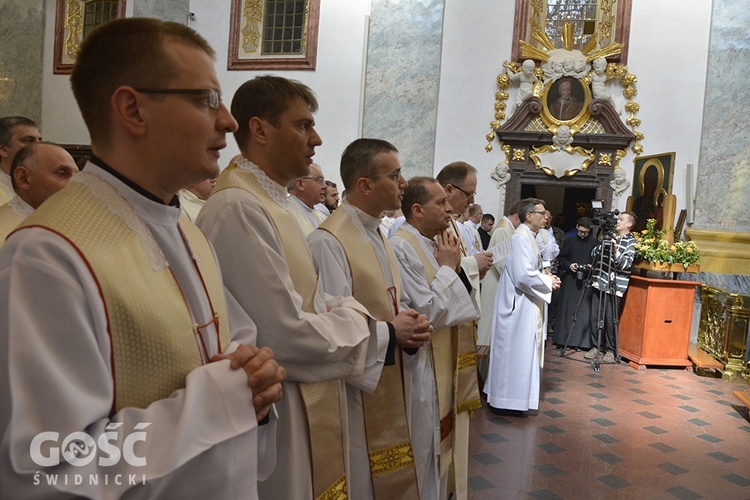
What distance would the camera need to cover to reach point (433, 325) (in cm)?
318

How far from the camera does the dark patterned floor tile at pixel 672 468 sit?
473 cm

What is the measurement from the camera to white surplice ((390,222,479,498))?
10.00ft

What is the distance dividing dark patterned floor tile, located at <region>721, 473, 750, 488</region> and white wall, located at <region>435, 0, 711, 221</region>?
24.3ft

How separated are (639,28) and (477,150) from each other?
3.63 metres

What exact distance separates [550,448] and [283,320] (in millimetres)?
3944

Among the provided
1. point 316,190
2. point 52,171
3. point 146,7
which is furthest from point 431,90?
point 52,171

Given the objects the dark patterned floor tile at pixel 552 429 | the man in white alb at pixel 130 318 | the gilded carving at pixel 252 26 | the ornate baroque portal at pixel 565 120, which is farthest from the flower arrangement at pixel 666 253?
the gilded carving at pixel 252 26

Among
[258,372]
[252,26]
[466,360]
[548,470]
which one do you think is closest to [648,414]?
[548,470]

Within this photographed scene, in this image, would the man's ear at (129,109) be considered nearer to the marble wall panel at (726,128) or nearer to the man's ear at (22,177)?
the man's ear at (22,177)

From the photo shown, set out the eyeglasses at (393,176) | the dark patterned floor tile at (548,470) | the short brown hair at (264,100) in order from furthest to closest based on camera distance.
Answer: the dark patterned floor tile at (548,470)
the eyeglasses at (393,176)
the short brown hair at (264,100)

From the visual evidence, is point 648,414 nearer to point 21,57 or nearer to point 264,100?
point 264,100

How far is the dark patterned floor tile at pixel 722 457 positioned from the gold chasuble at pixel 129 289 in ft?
16.9

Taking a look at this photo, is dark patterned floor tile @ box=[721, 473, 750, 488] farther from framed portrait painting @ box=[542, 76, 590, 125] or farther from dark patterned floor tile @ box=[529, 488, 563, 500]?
framed portrait painting @ box=[542, 76, 590, 125]

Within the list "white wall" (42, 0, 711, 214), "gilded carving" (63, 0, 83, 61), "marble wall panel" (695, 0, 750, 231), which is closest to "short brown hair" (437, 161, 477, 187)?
"white wall" (42, 0, 711, 214)
